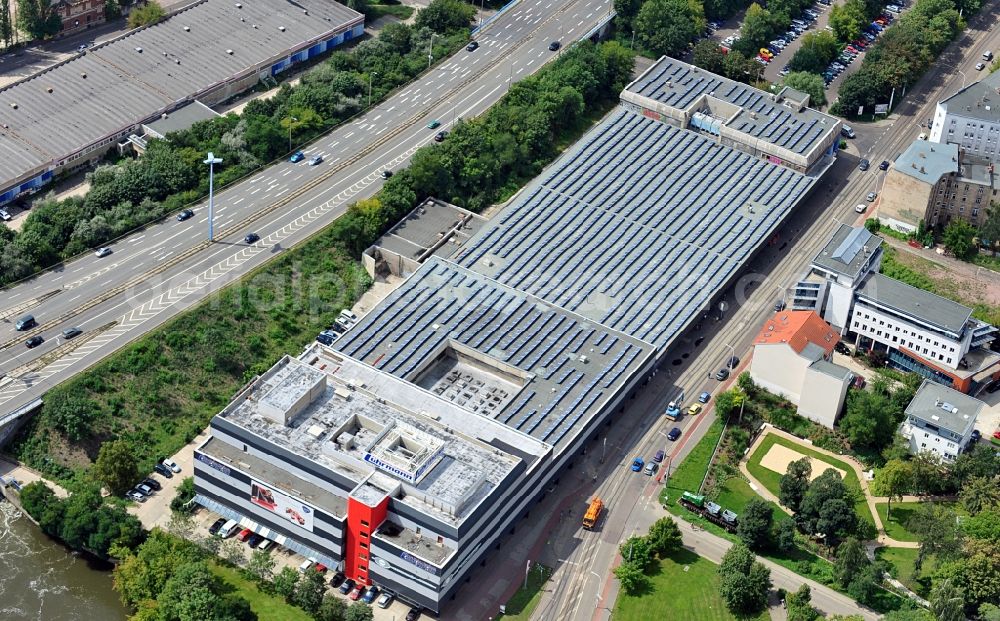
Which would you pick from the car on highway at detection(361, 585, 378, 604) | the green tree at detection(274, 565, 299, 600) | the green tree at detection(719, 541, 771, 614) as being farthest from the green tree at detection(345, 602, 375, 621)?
the green tree at detection(719, 541, 771, 614)

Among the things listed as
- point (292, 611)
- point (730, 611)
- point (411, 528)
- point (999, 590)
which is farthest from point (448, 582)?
point (999, 590)

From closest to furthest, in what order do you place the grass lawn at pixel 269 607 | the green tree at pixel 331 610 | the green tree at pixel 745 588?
1. the green tree at pixel 331 610
2. the grass lawn at pixel 269 607
3. the green tree at pixel 745 588

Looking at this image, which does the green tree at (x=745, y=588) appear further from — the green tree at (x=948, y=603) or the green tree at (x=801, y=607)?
the green tree at (x=948, y=603)

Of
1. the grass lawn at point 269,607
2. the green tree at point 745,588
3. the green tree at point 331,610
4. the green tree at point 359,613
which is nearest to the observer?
the green tree at point 359,613

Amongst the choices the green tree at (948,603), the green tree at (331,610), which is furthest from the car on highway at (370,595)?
the green tree at (948,603)

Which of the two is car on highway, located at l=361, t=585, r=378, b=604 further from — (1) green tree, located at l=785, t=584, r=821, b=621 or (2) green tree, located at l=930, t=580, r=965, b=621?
(2) green tree, located at l=930, t=580, r=965, b=621

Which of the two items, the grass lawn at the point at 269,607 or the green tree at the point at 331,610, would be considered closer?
the green tree at the point at 331,610

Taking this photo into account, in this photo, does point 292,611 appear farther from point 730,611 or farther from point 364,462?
point 730,611
